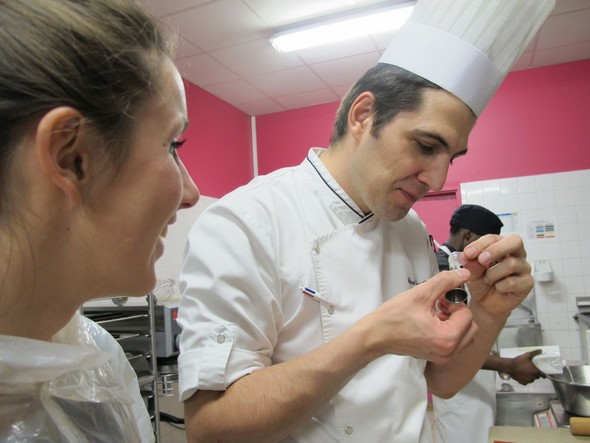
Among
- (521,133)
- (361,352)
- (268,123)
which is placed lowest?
(361,352)

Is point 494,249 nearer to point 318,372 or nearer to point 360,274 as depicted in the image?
point 360,274

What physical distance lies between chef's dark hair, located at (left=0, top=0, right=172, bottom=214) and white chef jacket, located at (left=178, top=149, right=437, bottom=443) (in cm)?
43

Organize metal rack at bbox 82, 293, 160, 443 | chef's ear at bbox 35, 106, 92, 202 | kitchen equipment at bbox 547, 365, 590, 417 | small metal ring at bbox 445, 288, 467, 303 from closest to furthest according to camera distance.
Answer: chef's ear at bbox 35, 106, 92, 202
small metal ring at bbox 445, 288, 467, 303
kitchen equipment at bbox 547, 365, 590, 417
metal rack at bbox 82, 293, 160, 443

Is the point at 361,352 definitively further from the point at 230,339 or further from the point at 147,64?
the point at 147,64

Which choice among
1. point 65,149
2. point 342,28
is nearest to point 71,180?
point 65,149

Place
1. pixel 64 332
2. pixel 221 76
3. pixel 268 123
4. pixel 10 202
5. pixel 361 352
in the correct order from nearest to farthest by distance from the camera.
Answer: pixel 10 202, pixel 64 332, pixel 361 352, pixel 221 76, pixel 268 123

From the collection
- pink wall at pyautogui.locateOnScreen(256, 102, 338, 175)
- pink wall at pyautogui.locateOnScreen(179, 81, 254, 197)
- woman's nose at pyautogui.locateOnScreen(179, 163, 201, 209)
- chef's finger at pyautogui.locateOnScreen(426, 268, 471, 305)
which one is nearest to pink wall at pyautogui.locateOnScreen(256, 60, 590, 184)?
pink wall at pyautogui.locateOnScreen(256, 102, 338, 175)

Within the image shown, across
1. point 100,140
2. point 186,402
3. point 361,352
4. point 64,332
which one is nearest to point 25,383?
point 64,332

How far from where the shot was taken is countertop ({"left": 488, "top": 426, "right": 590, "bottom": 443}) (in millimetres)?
1379

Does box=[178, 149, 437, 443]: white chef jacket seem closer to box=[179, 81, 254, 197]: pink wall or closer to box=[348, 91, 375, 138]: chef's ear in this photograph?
box=[348, 91, 375, 138]: chef's ear

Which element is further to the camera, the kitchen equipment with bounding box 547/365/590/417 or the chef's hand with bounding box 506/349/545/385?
the chef's hand with bounding box 506/349/545/385

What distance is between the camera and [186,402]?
2.95 feet

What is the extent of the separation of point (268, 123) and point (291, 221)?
4.24 m

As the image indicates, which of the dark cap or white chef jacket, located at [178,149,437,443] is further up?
the dark cap
